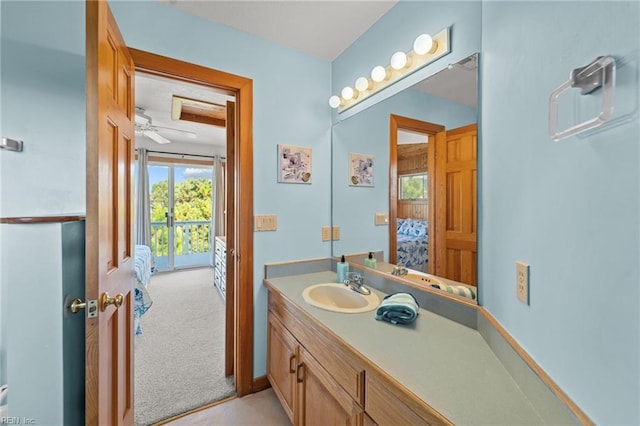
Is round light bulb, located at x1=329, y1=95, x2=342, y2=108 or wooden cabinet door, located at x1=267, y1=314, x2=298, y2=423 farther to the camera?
round light bulb, located at x1=329, y1=95, x2=342, y2=108

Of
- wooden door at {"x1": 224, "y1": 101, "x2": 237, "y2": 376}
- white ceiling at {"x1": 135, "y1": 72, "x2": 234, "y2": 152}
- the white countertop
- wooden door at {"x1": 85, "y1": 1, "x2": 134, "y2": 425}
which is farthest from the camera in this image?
white ceiling at {"x1": 135, "y1": 72, "x2": 234, "y2": 152}

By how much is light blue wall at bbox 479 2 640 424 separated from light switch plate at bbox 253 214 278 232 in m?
1.35

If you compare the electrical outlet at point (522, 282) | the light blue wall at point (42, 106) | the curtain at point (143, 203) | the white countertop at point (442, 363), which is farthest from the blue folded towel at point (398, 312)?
the curtain at point (143, 203)

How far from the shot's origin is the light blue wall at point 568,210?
43 cm

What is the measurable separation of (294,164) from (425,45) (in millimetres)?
1092

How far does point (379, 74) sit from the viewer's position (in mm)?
1584

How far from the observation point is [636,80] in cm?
41

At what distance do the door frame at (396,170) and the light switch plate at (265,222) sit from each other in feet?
2.71

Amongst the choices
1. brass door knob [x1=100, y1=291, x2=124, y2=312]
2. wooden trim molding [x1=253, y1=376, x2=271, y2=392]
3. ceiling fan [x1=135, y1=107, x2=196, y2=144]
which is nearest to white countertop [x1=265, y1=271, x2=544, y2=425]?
brass door knob [x1=100, y1=291, x2=124, y2=312]

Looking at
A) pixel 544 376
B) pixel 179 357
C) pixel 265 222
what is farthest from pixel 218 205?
pixel 544 376

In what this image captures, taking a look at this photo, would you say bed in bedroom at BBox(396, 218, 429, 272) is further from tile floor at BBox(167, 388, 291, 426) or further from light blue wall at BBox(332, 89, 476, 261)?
tile floor at BBox(167, 388, 291, 426)

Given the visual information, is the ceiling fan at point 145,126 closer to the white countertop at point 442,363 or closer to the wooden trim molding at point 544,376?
Result: the white countertop at point 442,363

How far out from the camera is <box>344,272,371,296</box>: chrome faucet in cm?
154

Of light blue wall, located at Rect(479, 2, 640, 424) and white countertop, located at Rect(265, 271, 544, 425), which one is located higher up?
light blue wall, located at Rect(479, 2, 640, 424)
